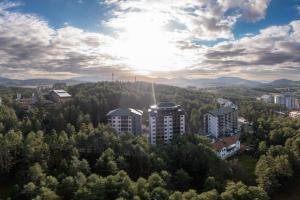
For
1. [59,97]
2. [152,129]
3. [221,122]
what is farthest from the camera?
[59,97]

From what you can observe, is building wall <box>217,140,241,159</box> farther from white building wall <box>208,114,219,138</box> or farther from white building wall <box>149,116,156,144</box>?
white building wall <box>149,116,156,144</box>

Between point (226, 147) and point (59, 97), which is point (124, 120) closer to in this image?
point (226, 147)

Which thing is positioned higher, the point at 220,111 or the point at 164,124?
the point at 220,111

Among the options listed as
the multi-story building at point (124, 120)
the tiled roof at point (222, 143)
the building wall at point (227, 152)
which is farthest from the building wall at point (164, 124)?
the building wall at point (227, 152)

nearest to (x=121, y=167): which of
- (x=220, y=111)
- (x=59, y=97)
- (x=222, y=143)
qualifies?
(x=222, y=143)

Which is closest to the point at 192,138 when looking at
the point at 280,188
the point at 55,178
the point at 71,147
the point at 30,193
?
the point at 280,188

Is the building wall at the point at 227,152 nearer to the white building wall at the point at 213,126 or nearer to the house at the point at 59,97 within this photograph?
the white building wall at the point at 213,126

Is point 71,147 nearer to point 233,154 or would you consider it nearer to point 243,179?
point 243,179
